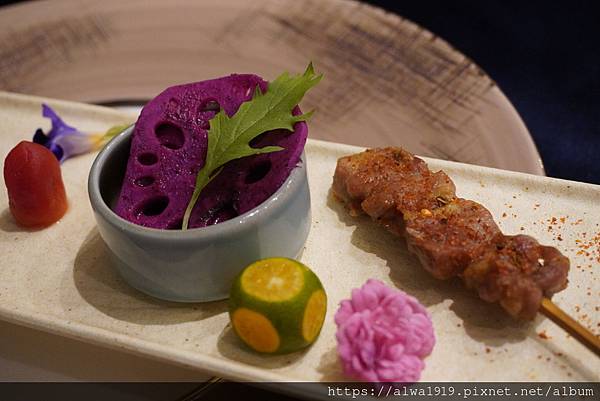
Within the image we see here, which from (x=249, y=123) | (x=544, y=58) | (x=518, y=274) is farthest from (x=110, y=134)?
(x=544, y=58)

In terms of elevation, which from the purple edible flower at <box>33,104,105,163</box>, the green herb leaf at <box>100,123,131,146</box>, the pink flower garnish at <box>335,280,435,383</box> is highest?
the pink flower garnish at <box>335,280,435,383</box>

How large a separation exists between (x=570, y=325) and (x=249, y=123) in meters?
1.11

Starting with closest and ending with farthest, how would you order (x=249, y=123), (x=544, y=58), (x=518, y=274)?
(x=518, y=274) → (x=249, y=123) → (x=544, y=58)

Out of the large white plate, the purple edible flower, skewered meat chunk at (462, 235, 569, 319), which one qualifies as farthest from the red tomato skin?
skewered meat chunk at (462, 235, 569, 319)

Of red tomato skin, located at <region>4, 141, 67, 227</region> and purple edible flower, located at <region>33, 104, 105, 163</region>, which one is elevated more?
red tomato skin, located at <region>4, 141, 67, 227</region>

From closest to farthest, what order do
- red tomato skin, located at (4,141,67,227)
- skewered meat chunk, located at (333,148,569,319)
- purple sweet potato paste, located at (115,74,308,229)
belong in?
skewered meat chunk, located at (333,148,569,319)
purple sweet potato paste, located at (115,74,308,229)
red tomato skin, located at (4,141,67,227)

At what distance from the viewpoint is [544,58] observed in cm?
431

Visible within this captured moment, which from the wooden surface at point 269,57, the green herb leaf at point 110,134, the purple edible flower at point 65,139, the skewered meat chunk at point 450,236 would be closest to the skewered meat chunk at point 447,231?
the skewered meat chunk at point 450,236

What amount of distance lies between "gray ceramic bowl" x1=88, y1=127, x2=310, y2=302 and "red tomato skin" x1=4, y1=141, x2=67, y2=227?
0.32m

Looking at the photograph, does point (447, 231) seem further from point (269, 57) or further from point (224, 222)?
point (269, 57)

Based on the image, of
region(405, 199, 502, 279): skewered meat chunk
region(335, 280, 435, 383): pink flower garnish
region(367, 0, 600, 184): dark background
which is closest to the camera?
region(335, 280, 435, 383): pink flower garnish

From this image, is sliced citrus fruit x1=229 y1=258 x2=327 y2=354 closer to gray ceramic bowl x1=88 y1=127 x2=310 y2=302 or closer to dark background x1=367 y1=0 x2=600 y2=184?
gray ceramic bowl x1=88 y1=127 x2=310 y2=302

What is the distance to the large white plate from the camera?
76.6 inches

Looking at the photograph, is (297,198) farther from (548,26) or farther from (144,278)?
(548,26)
